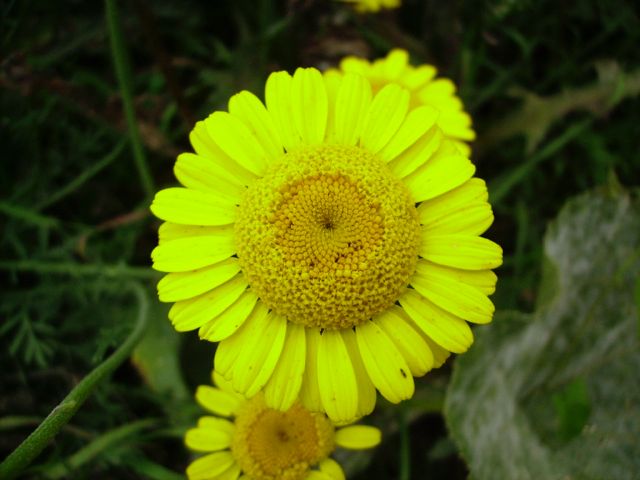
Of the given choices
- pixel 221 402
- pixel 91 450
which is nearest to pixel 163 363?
pixel 91 450

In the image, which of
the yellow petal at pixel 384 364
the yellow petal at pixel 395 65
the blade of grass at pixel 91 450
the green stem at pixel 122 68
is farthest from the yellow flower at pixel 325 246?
the blade of grass at pixel 91 450

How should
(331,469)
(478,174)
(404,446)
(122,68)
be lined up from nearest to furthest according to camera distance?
(331,469) → (122,68) → (404,446) → (478,174)

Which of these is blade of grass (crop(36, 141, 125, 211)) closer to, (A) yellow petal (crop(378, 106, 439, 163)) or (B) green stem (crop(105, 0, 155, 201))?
(B) green stem (crop(105, 0, 155, 201))

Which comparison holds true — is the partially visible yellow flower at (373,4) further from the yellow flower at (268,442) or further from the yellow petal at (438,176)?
the yellow flower at (268,442)

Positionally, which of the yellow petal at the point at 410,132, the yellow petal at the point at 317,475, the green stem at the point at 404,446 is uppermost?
the yellow petal at the point at 410,132

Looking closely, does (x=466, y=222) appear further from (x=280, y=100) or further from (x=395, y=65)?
(x=395, y=65)

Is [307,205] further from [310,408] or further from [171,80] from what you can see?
[171,80]
